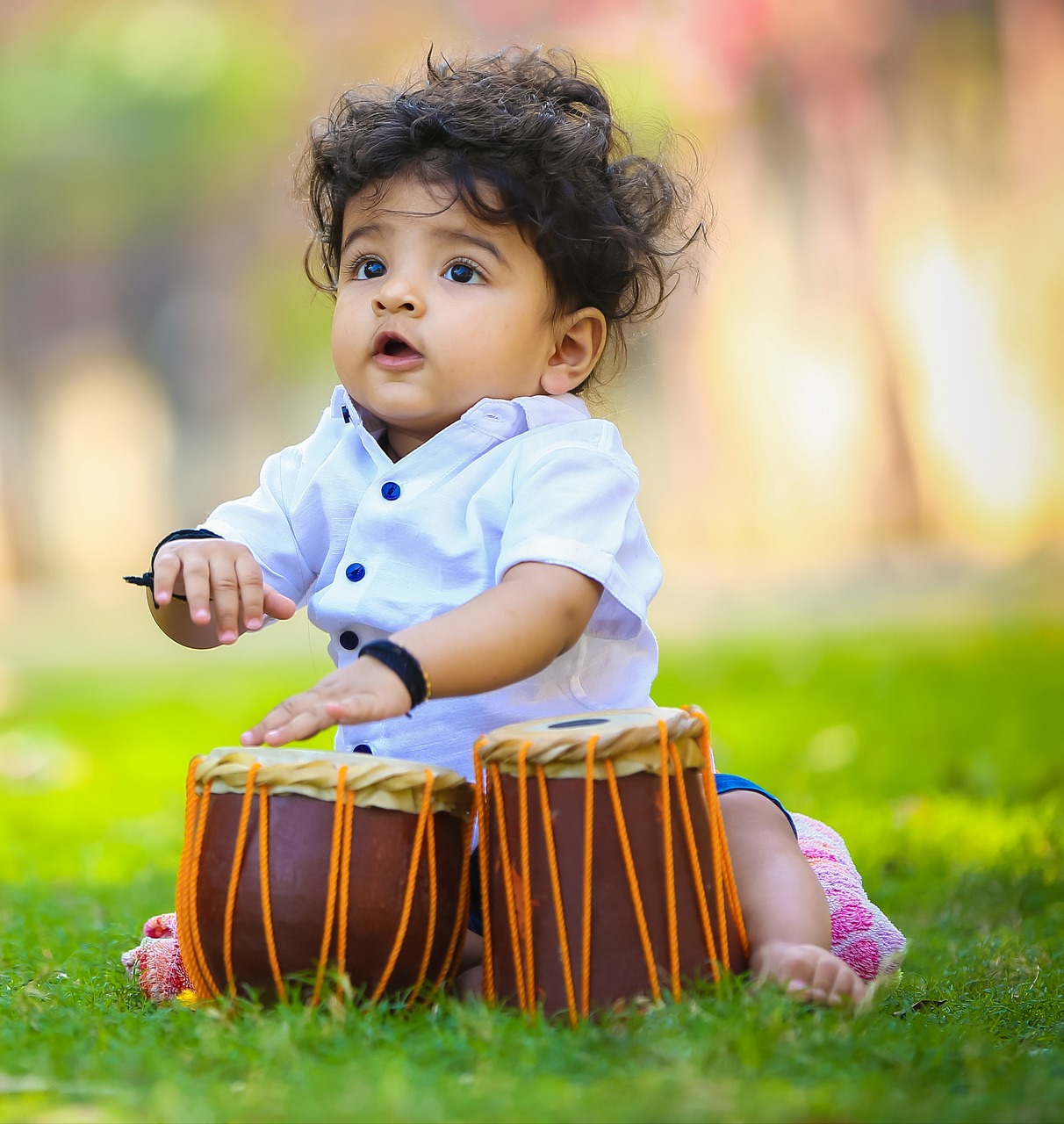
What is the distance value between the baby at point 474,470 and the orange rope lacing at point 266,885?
21 cm

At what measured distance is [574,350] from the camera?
257 cm

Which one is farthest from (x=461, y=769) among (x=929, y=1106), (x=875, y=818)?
(x=875, y=818)

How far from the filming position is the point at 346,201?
2.56 meters

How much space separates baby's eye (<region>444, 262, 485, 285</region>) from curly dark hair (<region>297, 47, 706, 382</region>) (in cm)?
9

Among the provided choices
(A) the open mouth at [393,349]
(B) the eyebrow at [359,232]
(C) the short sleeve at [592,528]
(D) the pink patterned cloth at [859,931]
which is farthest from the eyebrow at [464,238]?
(D) the pink patterned cloth at [859,931]

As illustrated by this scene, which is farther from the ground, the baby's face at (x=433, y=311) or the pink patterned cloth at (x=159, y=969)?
the baby's face at (x=433, y=311)

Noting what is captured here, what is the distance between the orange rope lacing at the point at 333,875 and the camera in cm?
194

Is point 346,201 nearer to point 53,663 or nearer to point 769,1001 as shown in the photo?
point 769,1001

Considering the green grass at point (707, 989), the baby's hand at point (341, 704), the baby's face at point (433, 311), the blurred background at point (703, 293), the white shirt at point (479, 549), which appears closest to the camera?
the green grass at point (707, 989)

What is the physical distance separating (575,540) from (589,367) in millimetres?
570

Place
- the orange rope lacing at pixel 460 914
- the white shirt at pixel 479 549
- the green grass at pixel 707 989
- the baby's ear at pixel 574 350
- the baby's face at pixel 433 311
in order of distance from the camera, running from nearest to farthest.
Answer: the green grass at pixel 707 989 → the orange rope lacing at pixel 460 914 → the white shirt at pixel 479 549 → the baby's face at pixel 433 311 → the baby's ear at pixel 574 350

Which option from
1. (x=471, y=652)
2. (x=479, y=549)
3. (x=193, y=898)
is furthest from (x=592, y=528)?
(x=193, y=898)

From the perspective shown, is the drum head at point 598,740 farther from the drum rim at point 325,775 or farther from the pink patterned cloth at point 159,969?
the pink patterned cloth at point 159,969

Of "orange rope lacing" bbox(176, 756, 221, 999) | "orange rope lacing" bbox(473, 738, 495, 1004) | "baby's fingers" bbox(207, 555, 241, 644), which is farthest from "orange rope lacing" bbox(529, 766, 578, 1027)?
"baby's fingers" bbox(207, 555, 241, 644)
